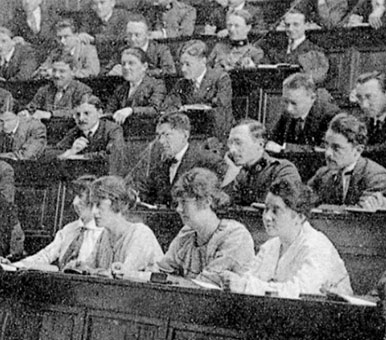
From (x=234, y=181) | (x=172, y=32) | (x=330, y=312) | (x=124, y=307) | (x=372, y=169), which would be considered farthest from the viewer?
(x=172, y=32)

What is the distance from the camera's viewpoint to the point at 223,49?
625cm

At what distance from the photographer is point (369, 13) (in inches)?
229

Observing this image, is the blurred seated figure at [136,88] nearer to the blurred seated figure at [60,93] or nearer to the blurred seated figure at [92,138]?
the blurred seated figure at [92,138]

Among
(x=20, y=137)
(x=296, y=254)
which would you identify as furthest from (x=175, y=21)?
(x=296, y=254)

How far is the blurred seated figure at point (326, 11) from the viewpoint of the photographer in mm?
5895

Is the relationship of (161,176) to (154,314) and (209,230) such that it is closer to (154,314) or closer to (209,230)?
(209,230)

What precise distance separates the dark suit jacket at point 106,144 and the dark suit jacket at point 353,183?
143cm

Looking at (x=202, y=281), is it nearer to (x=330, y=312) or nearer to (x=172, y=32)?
(x=330, y=312)

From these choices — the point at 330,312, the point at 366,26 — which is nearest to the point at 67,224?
the point at 366,26

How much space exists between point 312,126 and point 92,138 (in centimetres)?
169

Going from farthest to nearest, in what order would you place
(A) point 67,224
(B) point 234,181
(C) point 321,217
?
(A) point 67,224
(B) point 234,181
(C) point 321,217

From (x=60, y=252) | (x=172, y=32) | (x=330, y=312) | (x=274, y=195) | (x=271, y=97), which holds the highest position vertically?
(x=172, y=32)

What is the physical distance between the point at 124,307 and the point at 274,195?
2.55 feet

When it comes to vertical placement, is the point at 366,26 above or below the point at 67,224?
above
